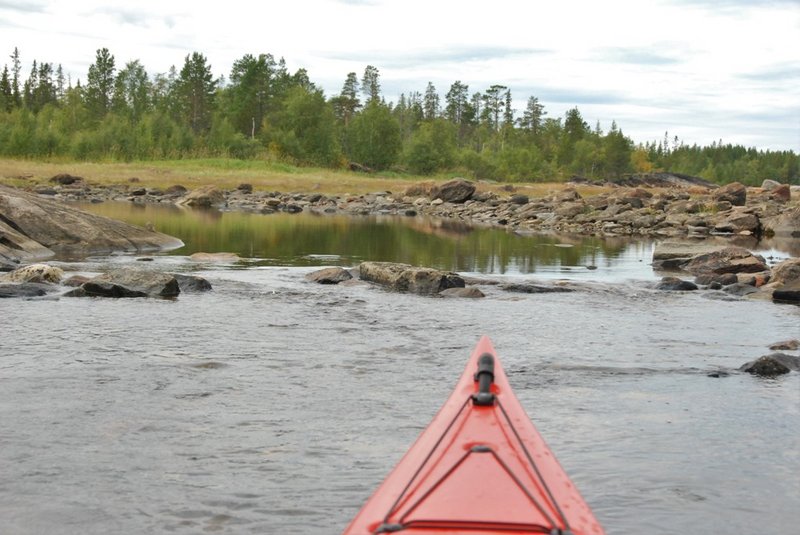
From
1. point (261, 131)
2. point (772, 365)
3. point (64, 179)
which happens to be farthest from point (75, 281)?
point (261, 131)

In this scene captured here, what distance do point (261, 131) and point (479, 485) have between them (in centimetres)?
8805

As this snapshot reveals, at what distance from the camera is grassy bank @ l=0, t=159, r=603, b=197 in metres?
62.8

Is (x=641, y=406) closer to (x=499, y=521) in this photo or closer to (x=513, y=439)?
(x=513, y=439)

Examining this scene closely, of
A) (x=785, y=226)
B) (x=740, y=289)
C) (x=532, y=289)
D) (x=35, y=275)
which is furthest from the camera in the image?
(x=785, y=226)

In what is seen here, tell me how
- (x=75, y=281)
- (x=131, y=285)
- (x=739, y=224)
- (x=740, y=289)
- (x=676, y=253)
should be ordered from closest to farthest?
(x=131, y=285), (x=75, y=281), (x=740, y=289), (x=676, y=253), (x=739, y=224)

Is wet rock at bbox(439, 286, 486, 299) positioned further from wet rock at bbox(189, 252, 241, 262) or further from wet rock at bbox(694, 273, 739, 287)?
wet rock at bbox(189, 252, 241, 262)

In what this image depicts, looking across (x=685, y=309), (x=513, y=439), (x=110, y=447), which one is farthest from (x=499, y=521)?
(x=685, y=309)

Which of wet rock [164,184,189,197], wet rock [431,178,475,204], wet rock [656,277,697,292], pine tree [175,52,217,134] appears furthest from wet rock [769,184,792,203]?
pine tree [175,52,217,134]

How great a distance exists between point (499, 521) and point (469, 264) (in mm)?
18417

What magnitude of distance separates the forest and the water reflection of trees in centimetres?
3882

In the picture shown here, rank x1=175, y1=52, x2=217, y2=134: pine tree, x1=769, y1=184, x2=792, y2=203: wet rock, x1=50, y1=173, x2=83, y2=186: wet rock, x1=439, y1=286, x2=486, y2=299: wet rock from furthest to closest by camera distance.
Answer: x1=175, y1=52, x2=217, y2=134: pine tree, x1=50, y1=173, x2=83, y2=186: wet rock, x1=769, y1=184, x2=792, y2=203: wet rock, x1=439, y1=286, x2=486, y2=299: wet rock

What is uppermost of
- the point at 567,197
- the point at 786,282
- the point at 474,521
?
the point at 567,197

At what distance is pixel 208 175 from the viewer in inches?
2662

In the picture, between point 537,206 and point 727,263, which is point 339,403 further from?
point 537,206
